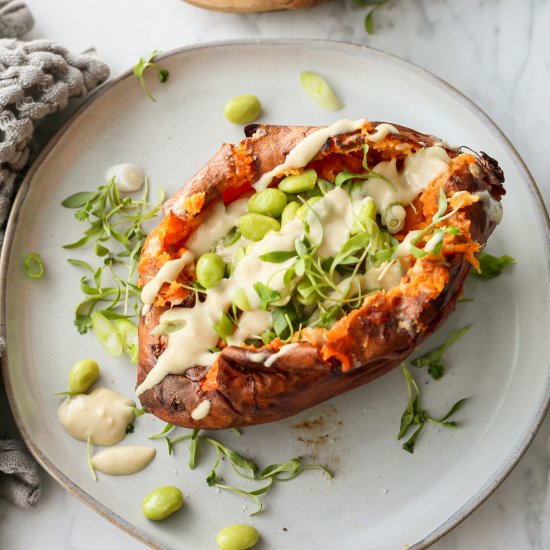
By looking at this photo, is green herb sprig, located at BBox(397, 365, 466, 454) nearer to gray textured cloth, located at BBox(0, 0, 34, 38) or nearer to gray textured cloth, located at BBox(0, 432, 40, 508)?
gray textured cloth, located at BBox(0, 432, 40, 508)

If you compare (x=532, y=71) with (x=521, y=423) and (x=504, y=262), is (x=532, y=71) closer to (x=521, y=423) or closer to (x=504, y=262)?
(x=504, y=262)

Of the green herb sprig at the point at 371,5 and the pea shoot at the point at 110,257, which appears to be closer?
the pea shoot at the point at 110,257

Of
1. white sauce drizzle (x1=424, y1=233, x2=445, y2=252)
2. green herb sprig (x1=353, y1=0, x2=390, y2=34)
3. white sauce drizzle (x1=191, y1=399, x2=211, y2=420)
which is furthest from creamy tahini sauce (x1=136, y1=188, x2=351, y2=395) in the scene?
green herb sprig (x1=353, y1=0, x2=390, y2=34)

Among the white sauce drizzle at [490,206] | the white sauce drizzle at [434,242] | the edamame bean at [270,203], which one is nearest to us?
the white sauce drizzle at [434,242]

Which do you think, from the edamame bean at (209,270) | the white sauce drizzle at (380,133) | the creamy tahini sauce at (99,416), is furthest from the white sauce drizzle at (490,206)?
the creamy tahini sauce at (99,416)

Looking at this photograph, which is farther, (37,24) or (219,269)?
(37,24)

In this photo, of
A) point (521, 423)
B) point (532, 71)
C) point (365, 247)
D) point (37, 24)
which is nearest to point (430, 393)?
point (521, 423)

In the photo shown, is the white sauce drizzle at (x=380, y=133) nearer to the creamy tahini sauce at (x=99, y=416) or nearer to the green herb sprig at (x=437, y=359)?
the green herb sprig at (x=437, y=359)
